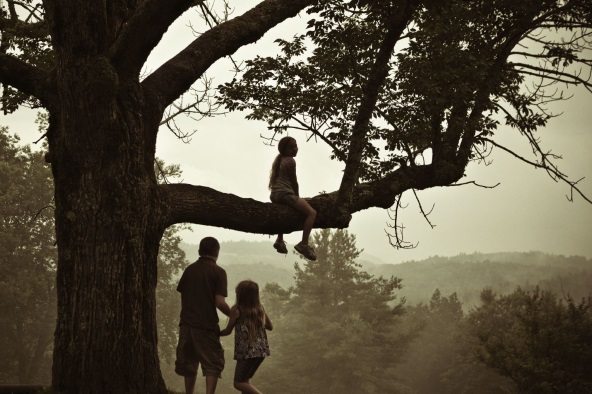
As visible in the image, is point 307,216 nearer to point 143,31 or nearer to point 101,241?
point 101,241

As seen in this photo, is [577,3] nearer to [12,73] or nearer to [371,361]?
[12,73]

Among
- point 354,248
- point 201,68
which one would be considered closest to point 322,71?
point 201,68

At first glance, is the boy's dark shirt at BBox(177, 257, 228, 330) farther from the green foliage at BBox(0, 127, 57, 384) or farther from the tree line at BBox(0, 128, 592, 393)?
the green foliage at BBox(0, 127, 57, 384)

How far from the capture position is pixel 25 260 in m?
28.4

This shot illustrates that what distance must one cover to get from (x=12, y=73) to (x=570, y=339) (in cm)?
2548

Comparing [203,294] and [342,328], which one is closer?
[203,294]

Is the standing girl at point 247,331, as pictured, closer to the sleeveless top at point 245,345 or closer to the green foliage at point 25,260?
the sleeveless top at point 245,345

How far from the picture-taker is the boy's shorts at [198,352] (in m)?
5.08

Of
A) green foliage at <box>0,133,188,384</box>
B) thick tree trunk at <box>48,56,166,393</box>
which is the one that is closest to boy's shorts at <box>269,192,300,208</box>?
thick tree trunk at <box>48,56,166,393</box>

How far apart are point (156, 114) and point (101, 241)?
1540 mm

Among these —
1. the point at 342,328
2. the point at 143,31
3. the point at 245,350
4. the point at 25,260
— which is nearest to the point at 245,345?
the point at 245,350

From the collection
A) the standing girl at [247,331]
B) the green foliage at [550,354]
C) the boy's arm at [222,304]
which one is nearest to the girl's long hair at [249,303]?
the standing girl at [247,331]

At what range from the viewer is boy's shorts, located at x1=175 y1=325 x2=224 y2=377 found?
16.7 feet

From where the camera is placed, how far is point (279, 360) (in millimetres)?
42438
